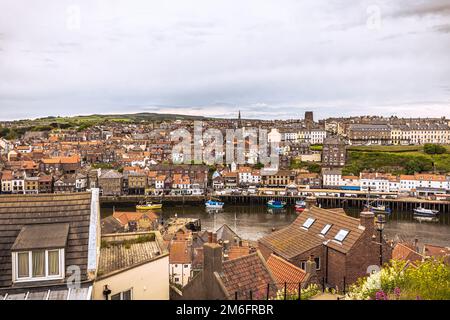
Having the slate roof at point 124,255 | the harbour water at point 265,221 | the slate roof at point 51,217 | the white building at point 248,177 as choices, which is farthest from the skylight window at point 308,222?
the white building at point 248,177

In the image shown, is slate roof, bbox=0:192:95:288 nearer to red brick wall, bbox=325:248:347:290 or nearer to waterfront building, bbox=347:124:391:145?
red brick wall, bbox=325:248:347:290

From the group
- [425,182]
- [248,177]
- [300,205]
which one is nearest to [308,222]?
[300,205]

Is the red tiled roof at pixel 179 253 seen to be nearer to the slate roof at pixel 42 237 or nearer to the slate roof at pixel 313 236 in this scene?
the slate roof at pixel 313 236

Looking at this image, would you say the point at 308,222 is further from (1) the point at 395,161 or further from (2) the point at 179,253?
(1) the point at 395,161
